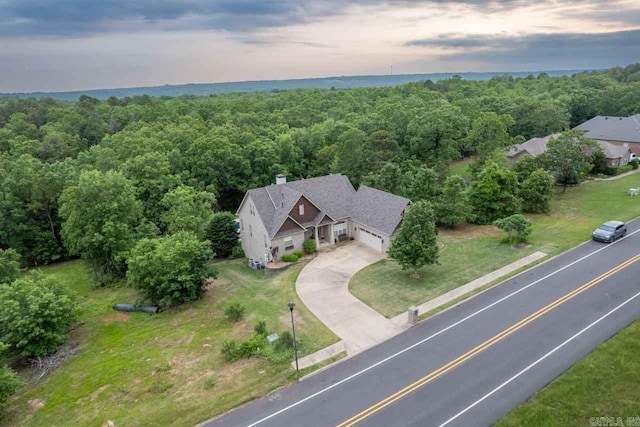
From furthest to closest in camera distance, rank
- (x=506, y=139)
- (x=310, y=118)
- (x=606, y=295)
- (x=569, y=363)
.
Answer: (x=310, y=118)
(x=506, y=139)
(x=606, y=295)
(x=569, y=363)

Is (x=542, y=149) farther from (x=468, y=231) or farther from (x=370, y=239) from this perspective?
(x=370, y=239)

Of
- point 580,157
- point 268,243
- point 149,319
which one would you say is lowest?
point 149,319

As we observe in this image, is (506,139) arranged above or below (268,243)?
above

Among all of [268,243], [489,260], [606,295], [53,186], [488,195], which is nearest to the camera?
[606,295]

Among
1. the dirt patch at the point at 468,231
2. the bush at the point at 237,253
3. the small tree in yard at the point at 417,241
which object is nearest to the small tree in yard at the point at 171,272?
the bush at the point at 237,253

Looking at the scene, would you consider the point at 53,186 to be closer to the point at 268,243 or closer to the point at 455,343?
the point at 268,243

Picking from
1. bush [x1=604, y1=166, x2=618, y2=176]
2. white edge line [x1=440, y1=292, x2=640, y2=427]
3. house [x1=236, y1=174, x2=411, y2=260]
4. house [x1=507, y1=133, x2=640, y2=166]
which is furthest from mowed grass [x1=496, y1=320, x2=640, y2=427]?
bush [x1=604, y1=166, x2=618, y2=176]

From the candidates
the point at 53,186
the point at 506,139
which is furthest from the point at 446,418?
the point at 506,139

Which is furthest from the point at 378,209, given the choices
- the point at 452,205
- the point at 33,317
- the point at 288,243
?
the point at 33,317
